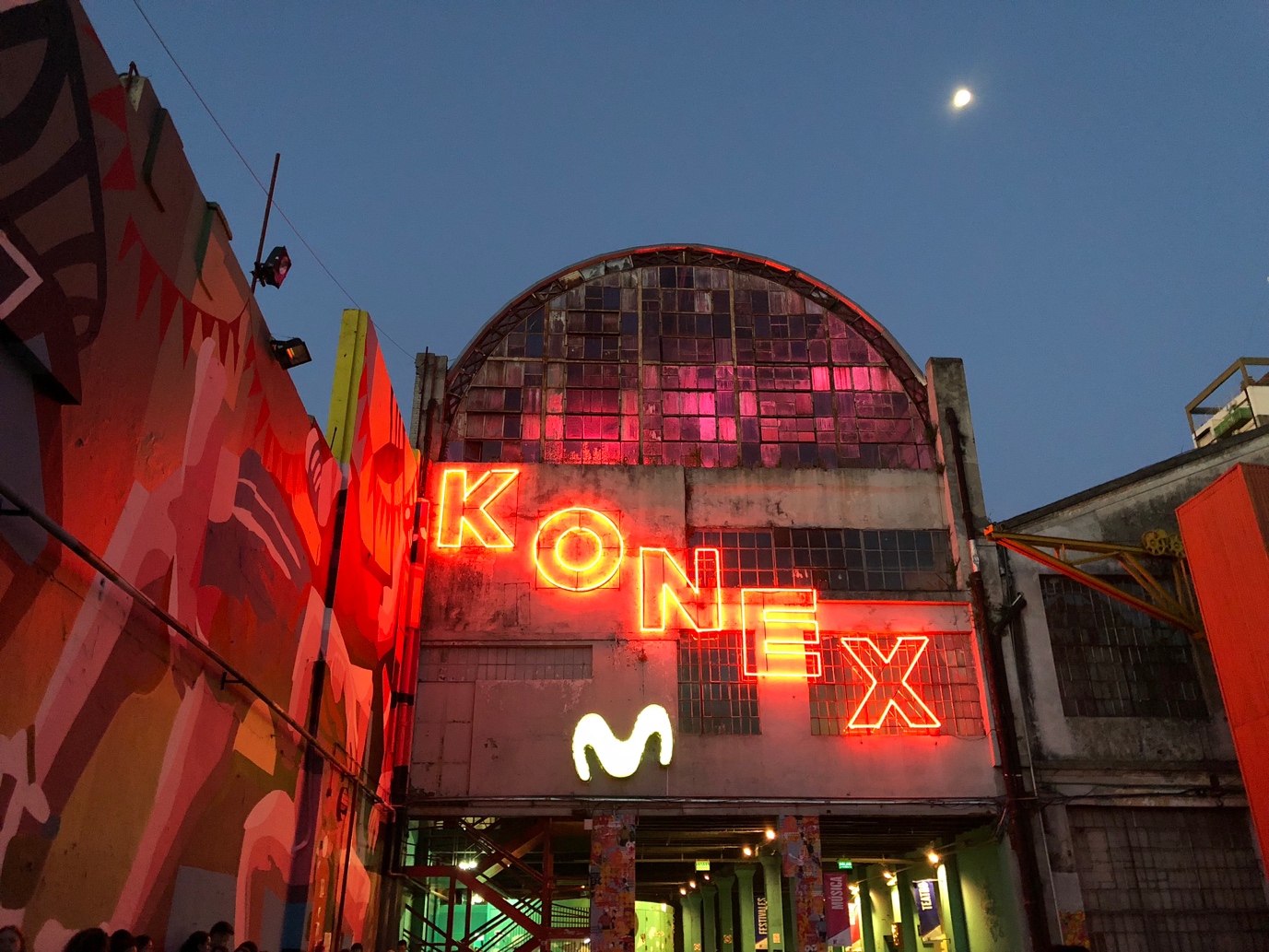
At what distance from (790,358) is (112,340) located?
19783 mm

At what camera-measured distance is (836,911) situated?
68.9ft

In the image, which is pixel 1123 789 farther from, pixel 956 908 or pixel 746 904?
pixel 746 904

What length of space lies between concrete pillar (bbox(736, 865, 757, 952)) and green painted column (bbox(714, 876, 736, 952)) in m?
2.45

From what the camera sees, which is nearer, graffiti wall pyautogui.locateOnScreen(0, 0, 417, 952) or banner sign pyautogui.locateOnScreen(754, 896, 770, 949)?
graffiti wall pyautogui.locateOnScreen(0, 0, 417, 952)

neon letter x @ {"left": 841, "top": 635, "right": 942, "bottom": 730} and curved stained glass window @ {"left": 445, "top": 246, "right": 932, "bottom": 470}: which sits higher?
curved stained glass window @ {"left": 445, "top": 246, "right": 932, "bottom": 470}

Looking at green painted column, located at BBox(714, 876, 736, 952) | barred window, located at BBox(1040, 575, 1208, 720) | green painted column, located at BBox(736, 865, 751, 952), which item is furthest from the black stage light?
green painted column, located at BBox(714, 876, 736, 952)

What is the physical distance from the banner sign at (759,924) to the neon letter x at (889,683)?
1096 cm

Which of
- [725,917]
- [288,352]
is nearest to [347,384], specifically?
[288,352]

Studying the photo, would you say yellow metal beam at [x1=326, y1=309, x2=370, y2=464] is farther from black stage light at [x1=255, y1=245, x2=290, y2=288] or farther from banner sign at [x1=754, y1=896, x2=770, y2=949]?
banner sign at [x1=754, y1=896, x2=770, y2=949]

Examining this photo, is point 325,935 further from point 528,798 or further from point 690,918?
point 690,918

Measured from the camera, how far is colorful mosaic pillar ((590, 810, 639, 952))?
2022cm

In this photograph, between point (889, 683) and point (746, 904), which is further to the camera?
point (746, 904)

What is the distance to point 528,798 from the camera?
21.2m

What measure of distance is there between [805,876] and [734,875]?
11816 mm
